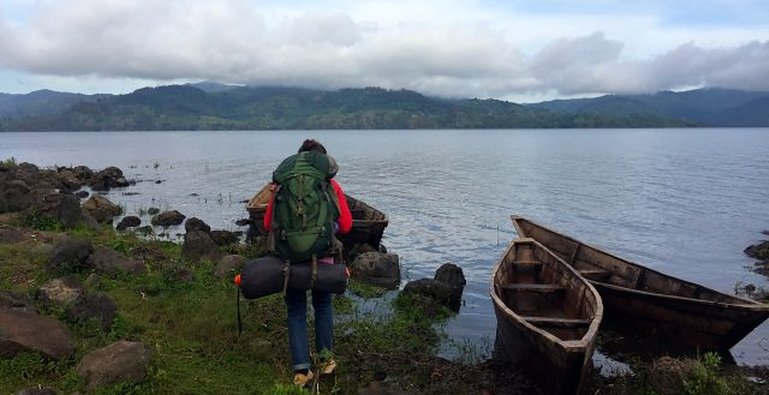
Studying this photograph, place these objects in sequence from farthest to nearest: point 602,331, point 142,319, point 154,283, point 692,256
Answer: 1. point 692,256
2. point 602,331
3. point 154,283
4. point 142,319

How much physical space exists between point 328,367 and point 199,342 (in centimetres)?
244

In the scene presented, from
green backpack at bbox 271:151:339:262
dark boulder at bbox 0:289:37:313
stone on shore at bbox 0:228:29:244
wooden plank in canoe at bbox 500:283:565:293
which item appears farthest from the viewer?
stone on shore at bbox 0:228:29:244

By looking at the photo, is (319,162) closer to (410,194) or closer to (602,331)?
(602,331)

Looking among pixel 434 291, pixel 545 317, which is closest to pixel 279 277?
pixel 545 317

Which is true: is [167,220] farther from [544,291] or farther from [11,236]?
[544,291]

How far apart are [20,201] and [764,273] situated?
1118 inches

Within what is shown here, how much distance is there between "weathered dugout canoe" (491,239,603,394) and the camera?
8031 mm

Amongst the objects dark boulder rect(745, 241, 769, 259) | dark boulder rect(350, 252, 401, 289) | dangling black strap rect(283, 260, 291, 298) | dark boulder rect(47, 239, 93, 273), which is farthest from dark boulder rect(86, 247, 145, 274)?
dark boulder rect(745, 241, 769, 259)

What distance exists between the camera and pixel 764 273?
20.7m

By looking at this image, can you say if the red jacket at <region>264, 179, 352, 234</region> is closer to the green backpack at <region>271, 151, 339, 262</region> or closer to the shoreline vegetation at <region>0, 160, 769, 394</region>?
the green backpack at <region>271, 151, 339, 262</region>

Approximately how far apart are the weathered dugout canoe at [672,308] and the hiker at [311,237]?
740cm

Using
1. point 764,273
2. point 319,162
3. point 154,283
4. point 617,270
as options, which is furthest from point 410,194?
point 319,162

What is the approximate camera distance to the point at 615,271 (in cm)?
1427

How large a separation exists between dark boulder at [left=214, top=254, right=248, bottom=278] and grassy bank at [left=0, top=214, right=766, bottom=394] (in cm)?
37
